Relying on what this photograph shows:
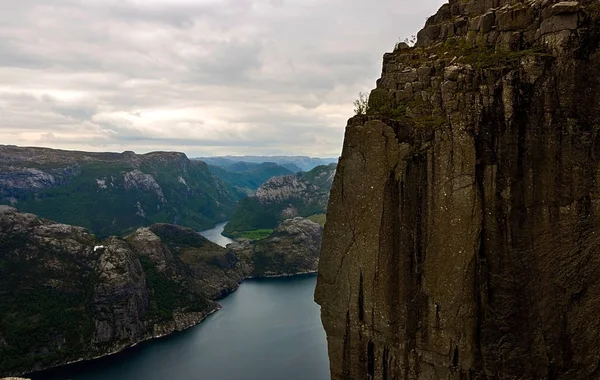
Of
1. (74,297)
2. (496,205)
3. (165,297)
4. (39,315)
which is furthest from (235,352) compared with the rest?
(496,205)

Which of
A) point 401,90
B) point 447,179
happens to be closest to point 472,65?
point 401,90

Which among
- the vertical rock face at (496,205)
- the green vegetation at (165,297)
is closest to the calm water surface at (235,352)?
the green vegetation at (165,297)

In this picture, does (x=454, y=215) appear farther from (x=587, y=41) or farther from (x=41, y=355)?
(x=41, y=355)

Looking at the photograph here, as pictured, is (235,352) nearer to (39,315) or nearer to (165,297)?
(165,297)

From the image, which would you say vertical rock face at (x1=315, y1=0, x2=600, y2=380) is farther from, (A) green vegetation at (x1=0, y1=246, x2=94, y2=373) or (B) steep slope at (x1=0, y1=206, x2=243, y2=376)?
(B) steep slope at (x1=0, y1=206, x2=243, y2=376)

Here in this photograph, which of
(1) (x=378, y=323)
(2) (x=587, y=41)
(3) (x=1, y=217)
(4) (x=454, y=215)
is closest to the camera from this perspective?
(2) (x=587, y=41)

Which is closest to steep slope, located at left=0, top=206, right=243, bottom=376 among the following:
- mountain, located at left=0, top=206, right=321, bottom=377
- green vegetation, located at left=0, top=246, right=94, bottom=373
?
green vegetation, located at left=0, top=246, right=94, bottom=373
